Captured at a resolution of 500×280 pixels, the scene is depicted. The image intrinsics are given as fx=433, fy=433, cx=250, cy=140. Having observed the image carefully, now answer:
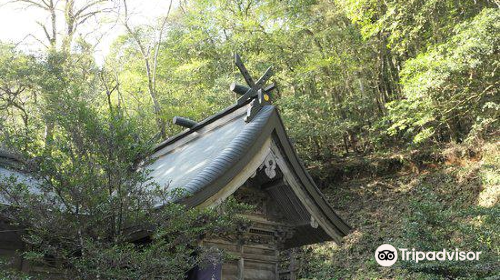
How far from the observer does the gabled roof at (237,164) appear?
185 inches

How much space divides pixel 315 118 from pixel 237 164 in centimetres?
1059

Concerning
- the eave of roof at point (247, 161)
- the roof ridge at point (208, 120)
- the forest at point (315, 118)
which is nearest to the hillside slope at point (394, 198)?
the forest at point (315, 118)

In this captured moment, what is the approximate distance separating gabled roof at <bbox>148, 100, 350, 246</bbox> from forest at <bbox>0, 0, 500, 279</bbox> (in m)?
0.45

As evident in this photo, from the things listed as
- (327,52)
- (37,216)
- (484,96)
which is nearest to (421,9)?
(484,96)

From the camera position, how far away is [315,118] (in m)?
15.3

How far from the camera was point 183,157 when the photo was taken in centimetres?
716

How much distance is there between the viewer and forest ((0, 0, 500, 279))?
3.79 metres

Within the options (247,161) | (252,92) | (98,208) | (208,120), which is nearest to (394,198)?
(208,120)

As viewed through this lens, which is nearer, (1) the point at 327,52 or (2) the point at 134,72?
(1) the point at 327,52

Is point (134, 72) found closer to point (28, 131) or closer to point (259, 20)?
point (259, 20)

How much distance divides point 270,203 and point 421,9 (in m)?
9.53

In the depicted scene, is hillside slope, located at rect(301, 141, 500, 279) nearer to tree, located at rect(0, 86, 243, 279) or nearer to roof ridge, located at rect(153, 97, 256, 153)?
roof ridge, located at rect(153, 97, 256, 153)

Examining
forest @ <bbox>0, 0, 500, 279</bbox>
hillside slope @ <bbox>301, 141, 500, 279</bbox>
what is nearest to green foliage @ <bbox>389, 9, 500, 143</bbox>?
forest @ <bbox>0, 0, 500, 279</bbox>

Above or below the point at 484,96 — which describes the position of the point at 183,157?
below
